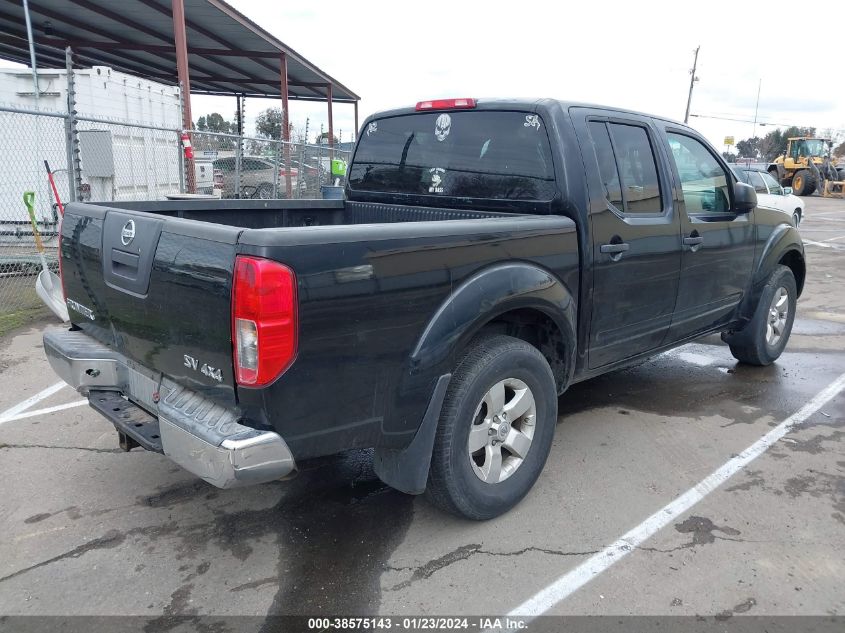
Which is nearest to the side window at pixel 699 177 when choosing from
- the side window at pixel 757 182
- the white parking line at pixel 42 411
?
the white parking line at pixel 42 411

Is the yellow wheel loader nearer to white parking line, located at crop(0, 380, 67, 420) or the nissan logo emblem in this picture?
white parking line, located at crop(0, 380, 67, 420)

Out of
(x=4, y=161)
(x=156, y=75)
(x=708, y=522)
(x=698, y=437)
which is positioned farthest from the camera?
(x=156, y=75)

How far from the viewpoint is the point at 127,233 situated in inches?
111

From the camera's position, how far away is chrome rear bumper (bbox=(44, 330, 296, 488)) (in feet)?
7.43

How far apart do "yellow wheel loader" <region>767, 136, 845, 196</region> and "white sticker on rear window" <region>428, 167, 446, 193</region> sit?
35518mm

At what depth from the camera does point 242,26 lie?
15.7 meters

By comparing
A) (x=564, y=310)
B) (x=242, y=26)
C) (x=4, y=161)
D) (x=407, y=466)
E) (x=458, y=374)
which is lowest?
(x=407, y=466)

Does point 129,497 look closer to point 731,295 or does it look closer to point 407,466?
point 407,466

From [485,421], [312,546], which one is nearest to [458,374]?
[485,421]

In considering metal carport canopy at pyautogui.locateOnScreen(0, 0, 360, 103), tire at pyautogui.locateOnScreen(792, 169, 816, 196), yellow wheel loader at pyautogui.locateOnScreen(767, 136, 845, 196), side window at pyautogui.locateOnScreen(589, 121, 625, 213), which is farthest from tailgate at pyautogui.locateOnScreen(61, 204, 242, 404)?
tire at pyautogui.locateOnScreen(792, 169, 816, 196)

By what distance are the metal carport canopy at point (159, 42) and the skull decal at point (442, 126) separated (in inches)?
462

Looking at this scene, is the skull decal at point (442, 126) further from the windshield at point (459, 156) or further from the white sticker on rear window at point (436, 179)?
the white sticker on rear window at point (436, 179)

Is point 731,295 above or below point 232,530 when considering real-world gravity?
above

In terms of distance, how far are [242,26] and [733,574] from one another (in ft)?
53.3
